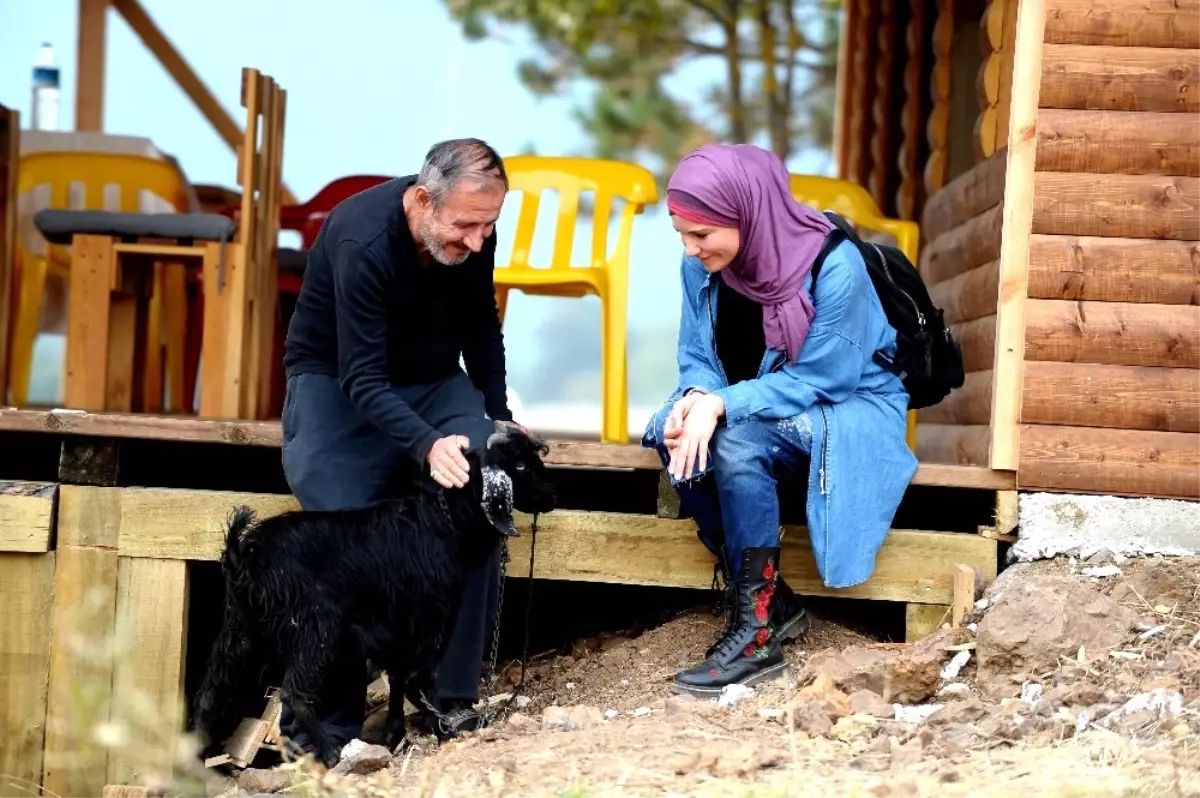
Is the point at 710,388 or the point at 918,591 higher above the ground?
the point at 710,388

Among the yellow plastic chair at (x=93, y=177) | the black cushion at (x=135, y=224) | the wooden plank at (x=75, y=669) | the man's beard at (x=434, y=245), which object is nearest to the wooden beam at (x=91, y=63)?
the yellow plastic chair at (x=93, y=177)

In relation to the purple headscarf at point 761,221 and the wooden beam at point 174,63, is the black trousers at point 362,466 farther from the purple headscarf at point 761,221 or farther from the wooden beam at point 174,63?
the wooden beam at point 174,63

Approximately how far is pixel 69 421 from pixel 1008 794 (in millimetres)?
3130

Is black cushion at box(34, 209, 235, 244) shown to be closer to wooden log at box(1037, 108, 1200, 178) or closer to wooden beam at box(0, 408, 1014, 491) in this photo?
wooden beam at box(0, 408, 1014, 491)

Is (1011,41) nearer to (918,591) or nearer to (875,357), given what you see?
(875,357)

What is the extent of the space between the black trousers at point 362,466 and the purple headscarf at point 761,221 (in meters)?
0.84

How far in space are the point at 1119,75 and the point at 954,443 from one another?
1.62m

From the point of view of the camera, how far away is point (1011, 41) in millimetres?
5480

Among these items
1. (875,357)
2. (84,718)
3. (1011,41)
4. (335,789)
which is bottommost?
(335,789)

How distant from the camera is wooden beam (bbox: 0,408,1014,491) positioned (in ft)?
15.3

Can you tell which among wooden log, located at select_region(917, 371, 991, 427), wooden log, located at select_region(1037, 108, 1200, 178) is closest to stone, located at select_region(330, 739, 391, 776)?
wooden log, located at select_region(917, 371, 991, 427)

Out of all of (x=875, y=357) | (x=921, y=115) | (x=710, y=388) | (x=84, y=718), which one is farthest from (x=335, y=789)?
(x=921, y=115)

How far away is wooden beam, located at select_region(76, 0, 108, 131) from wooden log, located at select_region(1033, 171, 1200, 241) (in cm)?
669

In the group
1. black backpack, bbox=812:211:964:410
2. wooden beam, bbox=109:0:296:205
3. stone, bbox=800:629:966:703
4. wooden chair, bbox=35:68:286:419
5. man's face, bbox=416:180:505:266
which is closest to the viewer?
man's face, bbox=416:180:505:266
